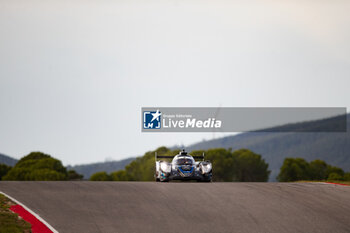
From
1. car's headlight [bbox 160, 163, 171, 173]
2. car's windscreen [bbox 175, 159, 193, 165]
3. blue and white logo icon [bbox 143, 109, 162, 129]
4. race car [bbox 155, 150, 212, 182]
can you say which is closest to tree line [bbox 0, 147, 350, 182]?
blue and white logo icon [bbox 143, 109, 162, 129]

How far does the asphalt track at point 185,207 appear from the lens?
16.5 m

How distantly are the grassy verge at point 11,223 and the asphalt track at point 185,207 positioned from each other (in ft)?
2.98

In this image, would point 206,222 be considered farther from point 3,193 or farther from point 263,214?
point 3,193

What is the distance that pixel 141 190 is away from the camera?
78.0 feet

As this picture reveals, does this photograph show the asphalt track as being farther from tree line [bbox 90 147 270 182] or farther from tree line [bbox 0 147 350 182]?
tree line [bbox 90 147 270 182]

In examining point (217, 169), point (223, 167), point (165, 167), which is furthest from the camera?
point (223, 167)

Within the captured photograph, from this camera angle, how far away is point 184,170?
28.2m

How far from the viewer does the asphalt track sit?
54.0 ft

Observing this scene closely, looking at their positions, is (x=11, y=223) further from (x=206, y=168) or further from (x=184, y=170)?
(x=206, y=168)

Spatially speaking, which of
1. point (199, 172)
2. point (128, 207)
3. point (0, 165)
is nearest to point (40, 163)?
point (0, 165)

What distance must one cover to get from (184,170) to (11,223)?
45.0 feet

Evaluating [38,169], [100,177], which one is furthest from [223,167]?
[38,169]

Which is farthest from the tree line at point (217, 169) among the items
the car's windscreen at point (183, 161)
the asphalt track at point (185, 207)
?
the asphalt track at point (185, 207)

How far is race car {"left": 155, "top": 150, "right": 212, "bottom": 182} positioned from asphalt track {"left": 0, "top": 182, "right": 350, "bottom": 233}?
8.37 feet
